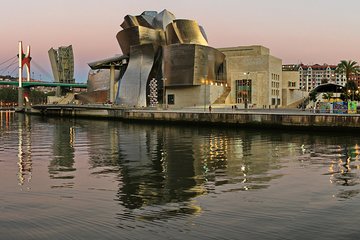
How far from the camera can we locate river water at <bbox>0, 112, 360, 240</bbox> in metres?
8.49

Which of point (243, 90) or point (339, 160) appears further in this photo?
point (243, 90)

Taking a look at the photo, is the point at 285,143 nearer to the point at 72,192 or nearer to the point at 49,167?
the point at 49,167

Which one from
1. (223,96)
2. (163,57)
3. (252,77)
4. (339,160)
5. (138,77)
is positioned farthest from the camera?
(223,96)

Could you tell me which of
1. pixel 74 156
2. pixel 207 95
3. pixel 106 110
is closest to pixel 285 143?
pixel 74 156

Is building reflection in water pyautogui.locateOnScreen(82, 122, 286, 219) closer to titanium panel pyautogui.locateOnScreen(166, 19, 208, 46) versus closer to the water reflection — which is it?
the water reflection

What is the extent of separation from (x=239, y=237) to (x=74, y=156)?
50.2 ft

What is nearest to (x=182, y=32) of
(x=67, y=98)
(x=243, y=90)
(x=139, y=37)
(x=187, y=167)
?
(x=139, y=37)

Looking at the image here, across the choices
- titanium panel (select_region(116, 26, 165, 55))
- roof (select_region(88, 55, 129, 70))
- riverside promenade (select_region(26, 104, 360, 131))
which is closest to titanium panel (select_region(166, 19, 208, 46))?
titanium panel (select_region(116, 26, 165, 55))

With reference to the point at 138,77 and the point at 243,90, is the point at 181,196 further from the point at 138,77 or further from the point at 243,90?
the point at 243,90

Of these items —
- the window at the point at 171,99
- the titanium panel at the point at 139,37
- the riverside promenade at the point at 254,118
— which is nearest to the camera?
the riverside promenade at the point at 254,118

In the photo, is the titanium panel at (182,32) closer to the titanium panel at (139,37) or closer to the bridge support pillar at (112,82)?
the titanium panel at (139,37)

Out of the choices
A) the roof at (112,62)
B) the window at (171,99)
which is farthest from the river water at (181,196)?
the roof at (112,62)

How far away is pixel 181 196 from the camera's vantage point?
1164cm

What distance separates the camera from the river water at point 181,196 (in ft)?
27.9
